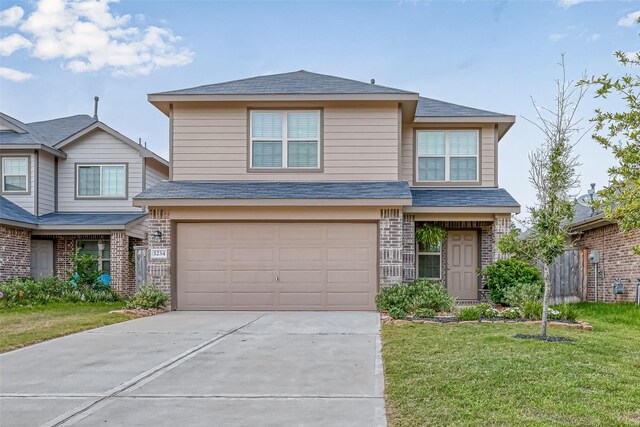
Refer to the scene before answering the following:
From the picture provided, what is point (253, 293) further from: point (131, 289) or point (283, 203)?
point (131, 289)

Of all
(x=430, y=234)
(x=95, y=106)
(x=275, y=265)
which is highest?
(x=95, y=106)

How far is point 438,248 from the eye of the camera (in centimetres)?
1734

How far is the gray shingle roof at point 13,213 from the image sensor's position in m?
18.3

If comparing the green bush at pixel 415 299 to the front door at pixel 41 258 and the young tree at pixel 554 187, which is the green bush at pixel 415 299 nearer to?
the young tree at pixel 554 187

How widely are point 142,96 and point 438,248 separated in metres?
9.08

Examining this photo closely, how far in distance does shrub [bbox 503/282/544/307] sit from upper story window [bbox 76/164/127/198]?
13285mm

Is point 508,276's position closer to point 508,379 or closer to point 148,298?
point 508,379

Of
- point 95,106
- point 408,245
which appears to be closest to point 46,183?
point 95,106

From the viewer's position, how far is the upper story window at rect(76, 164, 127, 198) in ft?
68.7

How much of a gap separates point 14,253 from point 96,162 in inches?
160

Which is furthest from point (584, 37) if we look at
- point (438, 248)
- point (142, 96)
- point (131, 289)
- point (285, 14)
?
point (131, 289)

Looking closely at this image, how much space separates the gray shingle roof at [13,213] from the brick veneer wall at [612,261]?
56.3 ft

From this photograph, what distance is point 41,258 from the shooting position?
2059cm

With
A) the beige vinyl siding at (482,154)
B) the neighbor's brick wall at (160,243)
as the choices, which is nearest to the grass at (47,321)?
the neighbor's brick wall at (160,243)
